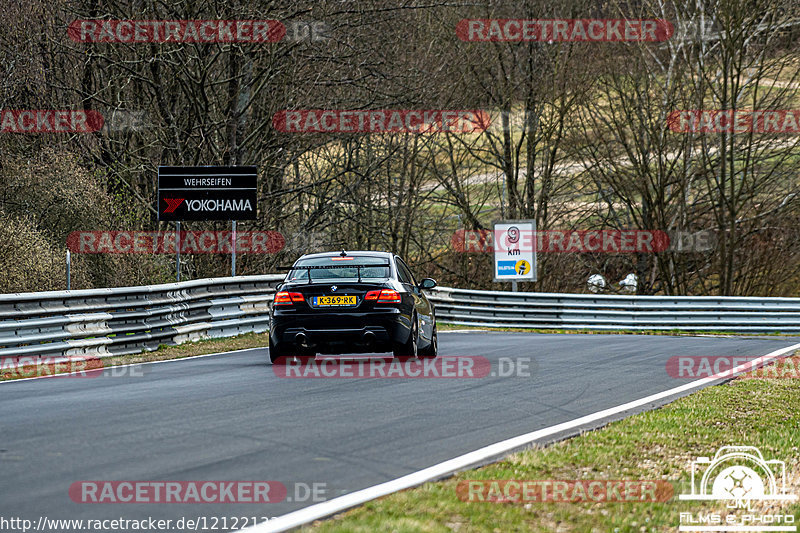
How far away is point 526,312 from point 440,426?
20.2 meters

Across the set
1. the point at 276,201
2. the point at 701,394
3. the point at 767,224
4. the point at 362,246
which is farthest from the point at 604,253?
the point at 701,394

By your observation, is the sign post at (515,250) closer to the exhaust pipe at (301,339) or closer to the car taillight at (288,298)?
the car taillight at (288,298)

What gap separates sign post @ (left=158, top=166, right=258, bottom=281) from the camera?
2038 centimetres

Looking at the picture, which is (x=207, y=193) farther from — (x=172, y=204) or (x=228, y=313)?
(x=228, y=313)

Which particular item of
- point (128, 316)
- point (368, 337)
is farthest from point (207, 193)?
point (368, 337)

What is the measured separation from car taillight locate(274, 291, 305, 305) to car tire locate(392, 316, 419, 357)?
143cm

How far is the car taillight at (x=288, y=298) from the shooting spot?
14109mm

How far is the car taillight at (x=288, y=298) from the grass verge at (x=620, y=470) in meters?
5.10

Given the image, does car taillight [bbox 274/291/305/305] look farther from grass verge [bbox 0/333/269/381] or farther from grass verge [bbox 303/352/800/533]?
grass verge [bbox 303/352/800/533]

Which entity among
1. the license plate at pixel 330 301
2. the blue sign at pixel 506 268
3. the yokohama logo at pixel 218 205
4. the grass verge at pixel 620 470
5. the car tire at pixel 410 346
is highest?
the yokohama logo at pixel 218 205

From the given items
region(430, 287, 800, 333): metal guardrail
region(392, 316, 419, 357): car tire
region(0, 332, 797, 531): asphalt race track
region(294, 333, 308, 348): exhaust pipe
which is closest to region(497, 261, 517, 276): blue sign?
region(430, 287, 800, 333): metal guardrail

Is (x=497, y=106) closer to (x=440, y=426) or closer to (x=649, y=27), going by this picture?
(x=649, y=27)

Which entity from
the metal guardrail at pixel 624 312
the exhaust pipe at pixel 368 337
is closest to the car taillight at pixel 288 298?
the exhaust pipe at pixel 368 337

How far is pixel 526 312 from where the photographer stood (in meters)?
29.1
